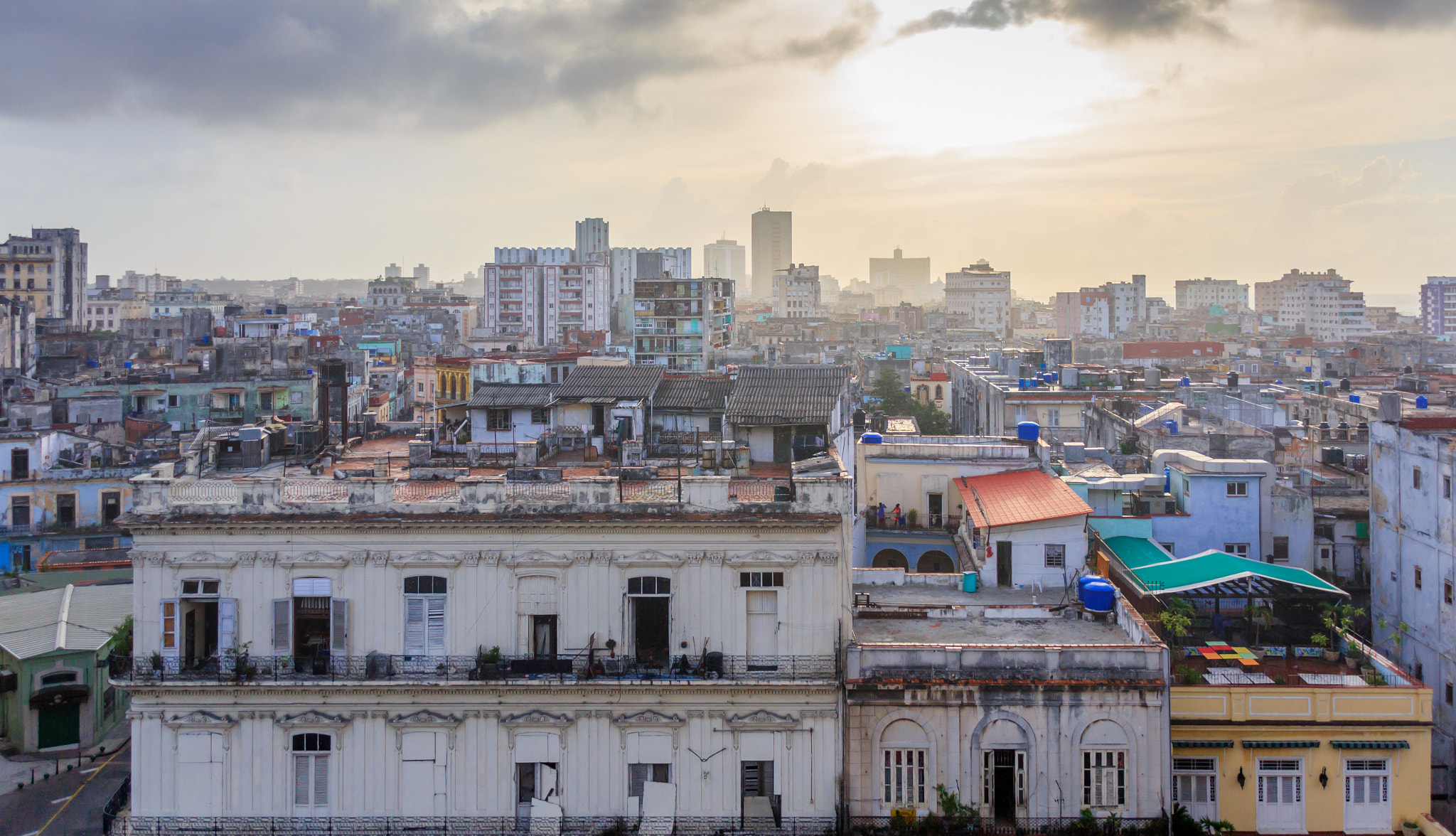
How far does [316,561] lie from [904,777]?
1264cm

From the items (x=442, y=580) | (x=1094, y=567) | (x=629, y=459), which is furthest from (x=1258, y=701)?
(x=442, y=580)

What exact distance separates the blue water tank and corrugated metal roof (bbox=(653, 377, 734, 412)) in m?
12.3

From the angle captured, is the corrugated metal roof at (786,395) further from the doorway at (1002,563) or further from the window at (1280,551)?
the window at (1280,551)

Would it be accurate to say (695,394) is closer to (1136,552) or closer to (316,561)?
(1136,552)

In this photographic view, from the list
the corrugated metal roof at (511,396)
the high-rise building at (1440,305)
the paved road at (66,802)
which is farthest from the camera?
the high-rise building at (1440,305)

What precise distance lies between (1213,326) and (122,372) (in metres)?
168

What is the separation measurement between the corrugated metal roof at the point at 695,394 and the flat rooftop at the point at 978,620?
28.7 ft

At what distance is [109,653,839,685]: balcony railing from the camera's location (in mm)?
22781

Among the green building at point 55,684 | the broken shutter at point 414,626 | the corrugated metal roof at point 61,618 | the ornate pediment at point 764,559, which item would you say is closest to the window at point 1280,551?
the ornate pediment at point 764,559

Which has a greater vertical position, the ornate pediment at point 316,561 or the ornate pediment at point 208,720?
the ornate pediment at point 316,561

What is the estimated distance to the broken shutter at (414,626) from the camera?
75.7 feet

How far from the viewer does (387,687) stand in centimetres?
2262

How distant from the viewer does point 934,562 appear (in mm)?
35688

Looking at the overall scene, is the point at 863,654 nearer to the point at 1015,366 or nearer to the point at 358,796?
the point at 358,796
